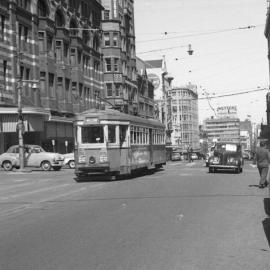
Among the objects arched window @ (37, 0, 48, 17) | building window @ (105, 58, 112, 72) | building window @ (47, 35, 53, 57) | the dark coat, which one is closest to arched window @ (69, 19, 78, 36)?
building window @ (47, 35, 53, 57)

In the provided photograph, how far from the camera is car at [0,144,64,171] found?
3622cm

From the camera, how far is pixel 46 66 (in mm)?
46656

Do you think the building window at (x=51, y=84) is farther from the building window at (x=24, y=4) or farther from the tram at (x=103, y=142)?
the tram at (x=103, y=142)

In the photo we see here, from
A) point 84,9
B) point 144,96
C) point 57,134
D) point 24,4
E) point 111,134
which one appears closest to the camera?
point 111,134

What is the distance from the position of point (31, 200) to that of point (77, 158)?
26.8 feet

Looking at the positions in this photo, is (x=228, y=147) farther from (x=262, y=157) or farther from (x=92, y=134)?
(x=262, y=157)

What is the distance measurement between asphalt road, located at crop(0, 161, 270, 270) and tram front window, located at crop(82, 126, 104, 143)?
24.4ft

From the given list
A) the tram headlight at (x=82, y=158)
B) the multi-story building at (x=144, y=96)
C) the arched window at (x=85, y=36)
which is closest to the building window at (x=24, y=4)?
the arched window at (x=85, y=36)

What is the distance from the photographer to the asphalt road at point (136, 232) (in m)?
7.22

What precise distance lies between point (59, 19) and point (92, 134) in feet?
95.7

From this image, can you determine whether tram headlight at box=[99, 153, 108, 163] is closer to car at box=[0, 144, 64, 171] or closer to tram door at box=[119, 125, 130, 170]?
tram door at box=[119, 125, 130, 170]

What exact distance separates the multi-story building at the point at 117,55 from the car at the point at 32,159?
26.1 m

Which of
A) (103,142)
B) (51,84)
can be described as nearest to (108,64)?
(51,84)

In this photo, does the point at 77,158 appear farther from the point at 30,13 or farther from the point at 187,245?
the point at 30,13
